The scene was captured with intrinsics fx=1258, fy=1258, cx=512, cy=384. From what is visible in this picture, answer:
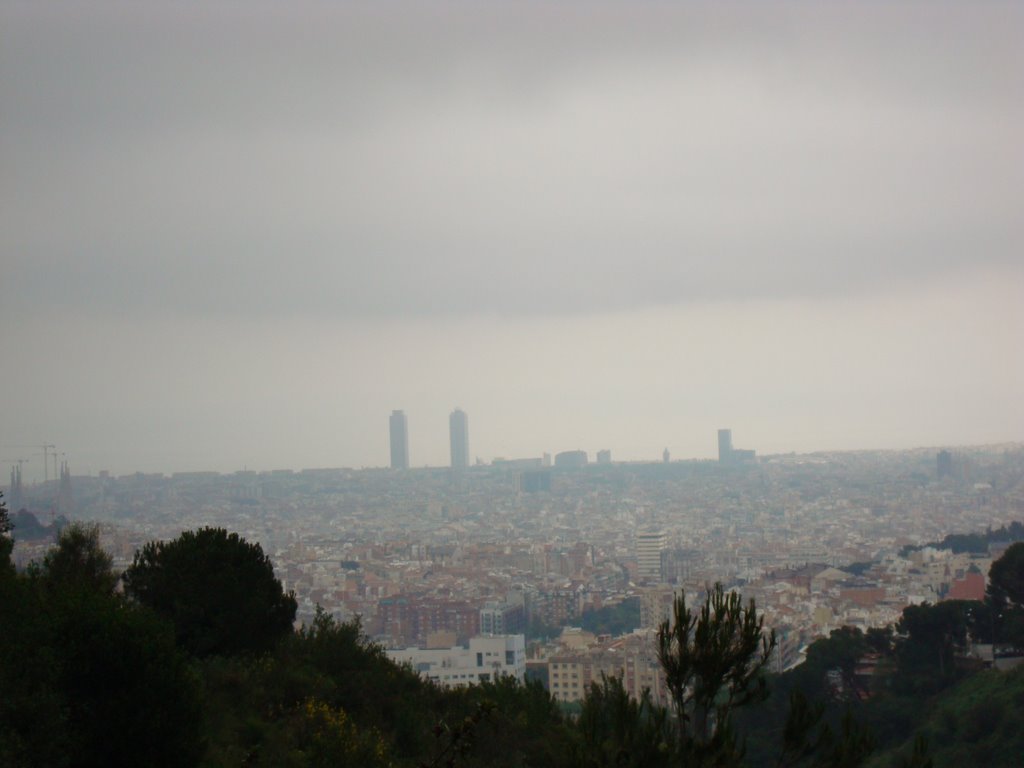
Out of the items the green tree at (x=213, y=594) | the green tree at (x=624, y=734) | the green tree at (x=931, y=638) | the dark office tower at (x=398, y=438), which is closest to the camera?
the green tree at (x=624, y=734)

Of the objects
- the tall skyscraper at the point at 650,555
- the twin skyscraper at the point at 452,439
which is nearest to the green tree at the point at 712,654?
the tall skyscraper at the point at 650,555

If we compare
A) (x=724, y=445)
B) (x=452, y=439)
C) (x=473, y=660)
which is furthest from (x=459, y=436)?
(x=473, y=660)

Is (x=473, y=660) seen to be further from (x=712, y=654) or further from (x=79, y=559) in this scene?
(x=712, y=654)

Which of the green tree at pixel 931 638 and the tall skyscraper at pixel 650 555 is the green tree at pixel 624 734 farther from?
the tall skyscraper at pixel 650 555

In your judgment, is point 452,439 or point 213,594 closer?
point 213,594

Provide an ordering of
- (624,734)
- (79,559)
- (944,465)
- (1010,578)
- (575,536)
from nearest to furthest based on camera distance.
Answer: (624,734) → (79,559) → (1010,578) → (575,536) → (944,465)

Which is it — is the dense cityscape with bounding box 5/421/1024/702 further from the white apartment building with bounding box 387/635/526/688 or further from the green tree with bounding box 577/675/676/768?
the green tree with bounding box 577/675/676/768
